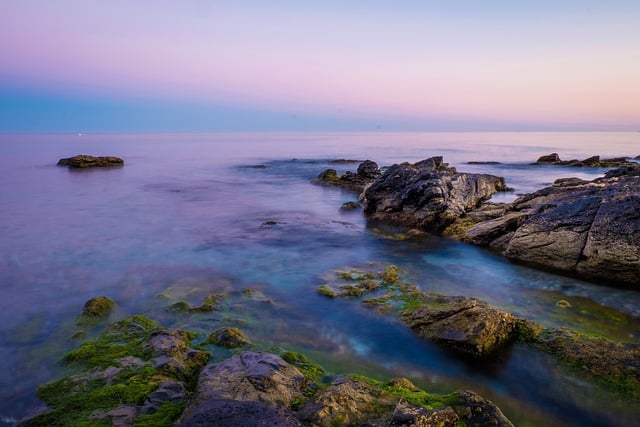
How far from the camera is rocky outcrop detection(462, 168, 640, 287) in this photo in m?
13.5

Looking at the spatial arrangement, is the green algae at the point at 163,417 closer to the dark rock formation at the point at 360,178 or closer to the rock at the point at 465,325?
the rock at the point at 465,325

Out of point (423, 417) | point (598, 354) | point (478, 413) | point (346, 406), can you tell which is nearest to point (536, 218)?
point (598, 354)

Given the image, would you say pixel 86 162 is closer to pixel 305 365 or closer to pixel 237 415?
pixel 305 365

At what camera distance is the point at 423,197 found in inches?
921

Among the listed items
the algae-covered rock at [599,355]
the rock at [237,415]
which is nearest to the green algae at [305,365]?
the rock at [237,415]

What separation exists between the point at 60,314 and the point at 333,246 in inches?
439

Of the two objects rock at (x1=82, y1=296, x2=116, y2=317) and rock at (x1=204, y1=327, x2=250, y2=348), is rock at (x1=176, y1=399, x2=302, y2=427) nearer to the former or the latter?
rock at (x1=204, y1=327, x2=250, y2=348)

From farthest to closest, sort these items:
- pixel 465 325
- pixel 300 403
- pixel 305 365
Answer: pixel 465 325 < pixel 305 365 < pixel 300 403

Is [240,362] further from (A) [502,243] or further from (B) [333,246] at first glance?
(A) [502,243]

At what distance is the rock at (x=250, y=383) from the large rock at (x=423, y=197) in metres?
16.0

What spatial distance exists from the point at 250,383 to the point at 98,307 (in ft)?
22.4

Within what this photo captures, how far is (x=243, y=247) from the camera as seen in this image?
18.9 meters

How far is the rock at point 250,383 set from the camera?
6422 mm

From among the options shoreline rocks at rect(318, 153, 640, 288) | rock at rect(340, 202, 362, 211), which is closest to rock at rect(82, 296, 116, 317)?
shoreline rocks at rect(318, 153, 640, 288)
